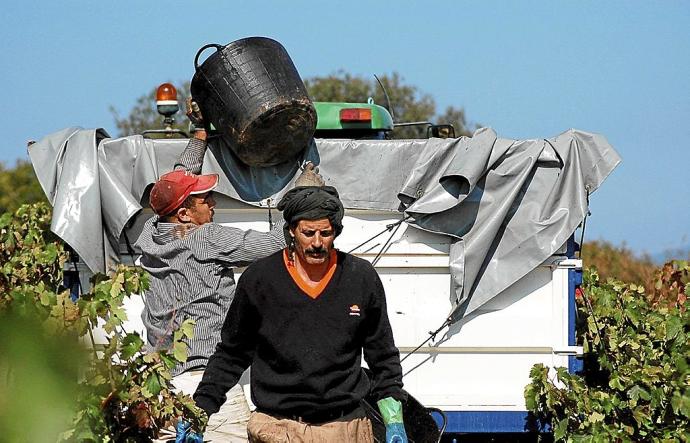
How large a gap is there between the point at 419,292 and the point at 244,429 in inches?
51.3

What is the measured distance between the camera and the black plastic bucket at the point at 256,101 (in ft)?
18.7

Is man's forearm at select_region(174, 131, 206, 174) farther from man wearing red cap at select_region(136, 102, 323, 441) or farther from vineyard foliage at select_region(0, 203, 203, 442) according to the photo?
vineyard foliage at select_region(0, 203, 203, 442)

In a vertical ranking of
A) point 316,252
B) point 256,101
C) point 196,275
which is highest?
point 256,101

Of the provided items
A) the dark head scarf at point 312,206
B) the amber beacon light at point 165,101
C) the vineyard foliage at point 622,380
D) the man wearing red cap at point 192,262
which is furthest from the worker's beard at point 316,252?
the amber beacon light at point 165,101

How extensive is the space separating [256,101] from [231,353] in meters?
2.02

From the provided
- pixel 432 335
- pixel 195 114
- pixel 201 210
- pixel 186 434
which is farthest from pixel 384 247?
pixel 186 434

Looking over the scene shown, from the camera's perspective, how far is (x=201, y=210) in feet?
18.1

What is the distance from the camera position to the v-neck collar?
387 centimetres

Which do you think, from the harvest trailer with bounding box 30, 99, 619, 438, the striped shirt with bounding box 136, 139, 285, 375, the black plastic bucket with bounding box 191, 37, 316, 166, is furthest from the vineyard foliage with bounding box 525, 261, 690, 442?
the black plastic bucket with bounding box 191, 37, 316, 166

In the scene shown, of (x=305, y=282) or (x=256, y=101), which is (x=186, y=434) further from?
(x=256, y=101)

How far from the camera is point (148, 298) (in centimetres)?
557

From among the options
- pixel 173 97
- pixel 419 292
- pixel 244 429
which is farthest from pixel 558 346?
pixel 173 97

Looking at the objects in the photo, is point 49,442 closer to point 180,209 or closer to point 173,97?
point 180,209

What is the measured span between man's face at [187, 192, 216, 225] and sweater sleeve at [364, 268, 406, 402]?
1763 millimetres
